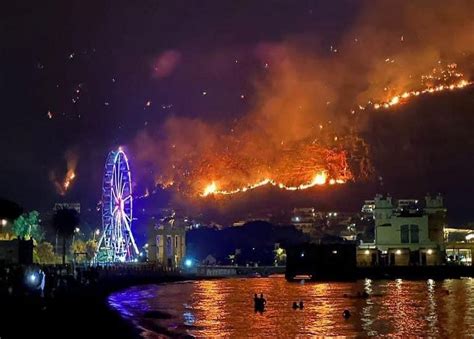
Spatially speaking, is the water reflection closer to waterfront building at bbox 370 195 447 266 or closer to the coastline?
the coastline

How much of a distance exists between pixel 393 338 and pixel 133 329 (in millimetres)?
14518

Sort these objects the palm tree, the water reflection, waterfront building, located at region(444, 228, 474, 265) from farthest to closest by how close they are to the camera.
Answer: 1. waterfront building, located at region(444, 228, 474, 265)
2. the palm tree
3. the water reflection

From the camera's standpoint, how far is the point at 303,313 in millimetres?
54031

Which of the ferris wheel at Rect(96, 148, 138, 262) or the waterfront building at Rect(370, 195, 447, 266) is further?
the waterfront building at Rect(370, 195, 447, 266)

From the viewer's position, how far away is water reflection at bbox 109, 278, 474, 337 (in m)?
44.1

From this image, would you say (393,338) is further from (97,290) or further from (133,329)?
(97,290)

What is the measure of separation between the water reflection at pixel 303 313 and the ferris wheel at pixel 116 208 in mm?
26414

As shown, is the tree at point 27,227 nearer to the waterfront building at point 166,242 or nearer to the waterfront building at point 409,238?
the waterfront building at point 166,242

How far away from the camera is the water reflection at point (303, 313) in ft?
145

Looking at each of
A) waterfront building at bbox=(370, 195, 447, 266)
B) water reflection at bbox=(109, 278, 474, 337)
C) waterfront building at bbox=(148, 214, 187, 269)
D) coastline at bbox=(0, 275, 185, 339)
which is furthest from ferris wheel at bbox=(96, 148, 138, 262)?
coastline at bbox=(0, 275, 185, 339)

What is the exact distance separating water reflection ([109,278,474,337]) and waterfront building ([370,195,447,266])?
45803 millimetres

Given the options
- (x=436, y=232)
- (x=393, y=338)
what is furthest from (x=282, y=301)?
(x=436, y=232)

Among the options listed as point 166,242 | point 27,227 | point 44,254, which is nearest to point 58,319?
point 44,254

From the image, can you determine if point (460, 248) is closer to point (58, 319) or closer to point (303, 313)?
point (303, 313)
